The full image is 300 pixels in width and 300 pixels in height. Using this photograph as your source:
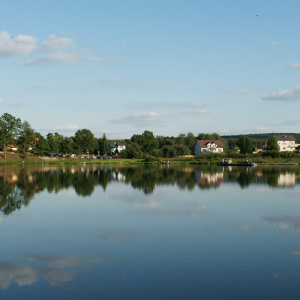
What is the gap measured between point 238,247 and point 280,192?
74.8 feet

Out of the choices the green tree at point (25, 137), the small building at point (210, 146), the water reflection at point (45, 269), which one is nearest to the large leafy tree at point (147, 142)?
the small building at point (210, 146)

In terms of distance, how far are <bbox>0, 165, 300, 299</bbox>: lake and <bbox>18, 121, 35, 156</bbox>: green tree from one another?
95356 millimetres

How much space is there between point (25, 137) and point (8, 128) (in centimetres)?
629

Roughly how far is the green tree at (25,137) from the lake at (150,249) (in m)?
95.4

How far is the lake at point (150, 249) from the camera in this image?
11586 millimetres

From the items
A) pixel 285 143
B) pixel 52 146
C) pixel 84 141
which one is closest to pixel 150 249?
pixel 52 146

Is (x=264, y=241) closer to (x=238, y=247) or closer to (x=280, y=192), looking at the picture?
(x=238, y=247)

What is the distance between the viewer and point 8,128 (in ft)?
387

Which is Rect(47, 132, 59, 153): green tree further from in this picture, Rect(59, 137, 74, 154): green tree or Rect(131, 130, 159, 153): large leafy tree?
Rect(131, 130, 159, 153): large leafy tree

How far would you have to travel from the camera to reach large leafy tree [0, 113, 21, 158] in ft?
377

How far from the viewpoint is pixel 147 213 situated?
81.9 feet

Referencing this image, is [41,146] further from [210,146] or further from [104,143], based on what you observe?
[210,146]

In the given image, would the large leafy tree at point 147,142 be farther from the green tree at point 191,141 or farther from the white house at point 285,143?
the white house at point 285,143

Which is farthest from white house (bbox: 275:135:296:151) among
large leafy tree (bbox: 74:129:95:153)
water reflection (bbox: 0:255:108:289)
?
water reflection (bbox: 0:255:108:289)
